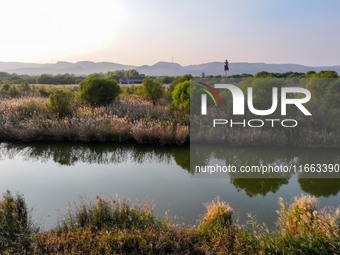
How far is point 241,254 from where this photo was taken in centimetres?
468

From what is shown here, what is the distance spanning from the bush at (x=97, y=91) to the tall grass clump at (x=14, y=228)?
1221 centimetres

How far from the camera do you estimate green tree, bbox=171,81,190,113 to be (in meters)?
15.7

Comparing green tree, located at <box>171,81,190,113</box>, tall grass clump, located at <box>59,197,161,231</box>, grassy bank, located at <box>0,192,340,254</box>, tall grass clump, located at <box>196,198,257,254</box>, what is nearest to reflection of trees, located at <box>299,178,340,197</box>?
grassy bank, located at <box>0,192,340,254</box>

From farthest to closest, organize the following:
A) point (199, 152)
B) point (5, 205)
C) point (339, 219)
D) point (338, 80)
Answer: point (338, 80) → point (199, 152) → point (5, 205) → point (339, 219)

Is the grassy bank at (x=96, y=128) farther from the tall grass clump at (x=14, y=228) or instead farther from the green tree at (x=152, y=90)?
the tall grass clump at (x=14, y=228)

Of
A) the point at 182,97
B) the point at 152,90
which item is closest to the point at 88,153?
the point at 182,97

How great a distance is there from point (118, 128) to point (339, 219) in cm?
1004

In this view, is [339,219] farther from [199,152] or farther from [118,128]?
[118,128]

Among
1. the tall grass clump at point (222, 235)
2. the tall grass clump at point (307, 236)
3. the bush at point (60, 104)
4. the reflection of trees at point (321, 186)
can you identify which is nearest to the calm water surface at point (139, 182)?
the reflection of trees at point (321, 186)

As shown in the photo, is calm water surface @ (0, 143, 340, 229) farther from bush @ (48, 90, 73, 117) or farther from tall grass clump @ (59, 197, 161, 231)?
bush @ (48, 90, 73, 117)

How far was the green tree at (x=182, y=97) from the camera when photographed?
15656 mm

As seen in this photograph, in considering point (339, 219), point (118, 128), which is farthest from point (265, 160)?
point (339, 219)

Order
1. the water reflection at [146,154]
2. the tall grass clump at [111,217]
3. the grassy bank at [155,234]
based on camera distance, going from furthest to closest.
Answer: the water reflection at [146,154]
the tall grass clump at [111,217]
the grassy bank at [155,234]

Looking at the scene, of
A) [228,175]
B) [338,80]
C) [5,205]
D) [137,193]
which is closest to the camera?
[5,205]
